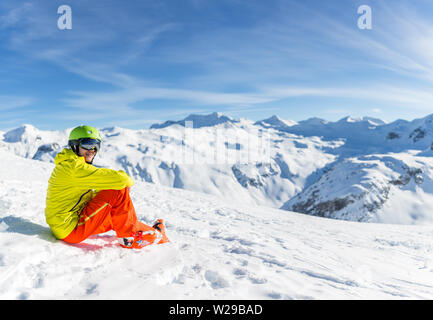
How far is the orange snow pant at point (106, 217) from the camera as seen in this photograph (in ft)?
16.1

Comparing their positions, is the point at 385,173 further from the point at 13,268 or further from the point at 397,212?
the point at 13,268

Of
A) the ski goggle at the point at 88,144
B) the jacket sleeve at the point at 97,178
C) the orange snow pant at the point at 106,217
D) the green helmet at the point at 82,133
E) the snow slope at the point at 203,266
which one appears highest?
the green helmet at the point at 82,133

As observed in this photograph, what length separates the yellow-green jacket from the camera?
4.56 m

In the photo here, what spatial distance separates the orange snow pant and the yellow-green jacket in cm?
14

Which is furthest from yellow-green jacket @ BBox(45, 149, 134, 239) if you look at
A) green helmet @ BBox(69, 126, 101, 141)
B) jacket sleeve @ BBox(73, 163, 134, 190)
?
green helmet @ BBox(69, 126, 101, 141)

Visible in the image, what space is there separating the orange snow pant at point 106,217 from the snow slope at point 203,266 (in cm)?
29

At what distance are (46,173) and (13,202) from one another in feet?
28.7

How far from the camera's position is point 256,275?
4.42m

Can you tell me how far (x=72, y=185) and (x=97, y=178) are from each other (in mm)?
528

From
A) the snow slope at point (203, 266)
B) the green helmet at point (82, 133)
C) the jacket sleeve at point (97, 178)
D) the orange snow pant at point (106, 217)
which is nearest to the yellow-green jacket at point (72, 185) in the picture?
the jacket sleeve at point (97, 178)

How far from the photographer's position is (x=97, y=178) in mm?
4574

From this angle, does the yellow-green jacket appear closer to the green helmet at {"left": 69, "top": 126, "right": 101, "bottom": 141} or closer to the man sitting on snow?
the man sitting on snow

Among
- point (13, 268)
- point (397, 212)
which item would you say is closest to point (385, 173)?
point (397, 212)

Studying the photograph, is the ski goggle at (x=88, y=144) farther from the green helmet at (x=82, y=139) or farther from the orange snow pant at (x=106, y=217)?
the orange snow pant at (x=106, y=217)
